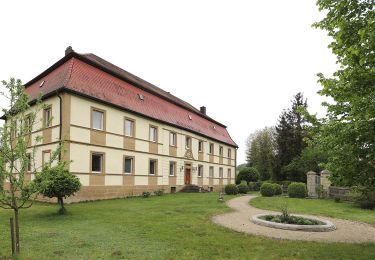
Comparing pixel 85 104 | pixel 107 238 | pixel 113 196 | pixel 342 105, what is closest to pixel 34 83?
pixel 85 104

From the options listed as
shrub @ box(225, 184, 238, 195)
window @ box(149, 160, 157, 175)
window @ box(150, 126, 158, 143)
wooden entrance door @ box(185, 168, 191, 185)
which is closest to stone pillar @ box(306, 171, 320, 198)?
shrub @ box(225, 184, 238, 195)

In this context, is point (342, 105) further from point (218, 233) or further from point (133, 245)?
point (133, 245)

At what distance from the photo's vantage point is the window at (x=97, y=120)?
21670 mm

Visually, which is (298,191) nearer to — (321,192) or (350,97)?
(321,192)

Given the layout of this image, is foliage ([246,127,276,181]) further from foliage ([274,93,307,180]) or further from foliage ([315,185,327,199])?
foliage ([315,185,327,199])

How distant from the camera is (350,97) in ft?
24.7

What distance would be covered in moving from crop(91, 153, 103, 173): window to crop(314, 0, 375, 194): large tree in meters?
16.0

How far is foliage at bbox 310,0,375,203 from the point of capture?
7062mm

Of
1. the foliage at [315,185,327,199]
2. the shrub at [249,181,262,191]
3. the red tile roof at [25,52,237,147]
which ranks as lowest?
the shrub at [249,181,262,191]

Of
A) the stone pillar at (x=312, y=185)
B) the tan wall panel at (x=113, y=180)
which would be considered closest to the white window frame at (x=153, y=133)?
the tan wall panel at (x=113, y=180)

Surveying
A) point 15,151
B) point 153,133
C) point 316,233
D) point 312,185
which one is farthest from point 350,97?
point 312,185

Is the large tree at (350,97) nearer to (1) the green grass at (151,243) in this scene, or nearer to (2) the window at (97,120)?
(1) the green grass at (151,243)

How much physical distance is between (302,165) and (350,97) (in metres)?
35.6

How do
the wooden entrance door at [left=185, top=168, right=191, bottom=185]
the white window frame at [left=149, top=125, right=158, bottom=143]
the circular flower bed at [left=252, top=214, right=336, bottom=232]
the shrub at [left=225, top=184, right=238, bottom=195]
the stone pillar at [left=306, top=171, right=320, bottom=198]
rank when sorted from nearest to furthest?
the circular flower bed at [left=252, top=214, right=336, bottom=232] < the white window frame at [left=149, top=125, right=158, bottom=143] < the stone pillar at [left=306, top=171, right=320, bottom=198] < the shrub at [left=225, top=184, right=238, bottom=195] < the wooden entrance door at [left=185, top=168, right=191, bottom=185]
